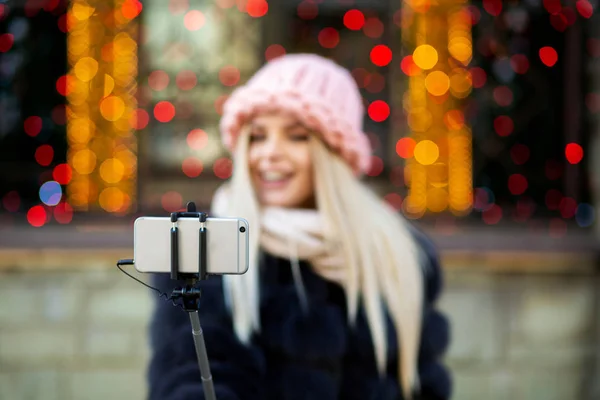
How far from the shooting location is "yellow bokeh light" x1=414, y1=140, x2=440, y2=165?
3582 millimetres

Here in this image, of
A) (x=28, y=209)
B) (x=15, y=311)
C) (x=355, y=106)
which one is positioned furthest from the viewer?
(x=28, y=209)

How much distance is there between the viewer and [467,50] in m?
3.58

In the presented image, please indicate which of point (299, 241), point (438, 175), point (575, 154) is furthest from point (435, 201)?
point (299, 241)

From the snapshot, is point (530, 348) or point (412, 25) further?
point (412, 25)

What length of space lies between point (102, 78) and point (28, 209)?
80cm

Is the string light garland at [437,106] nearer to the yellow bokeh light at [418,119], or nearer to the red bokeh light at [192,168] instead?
the yellow bokeh light at [418,119]

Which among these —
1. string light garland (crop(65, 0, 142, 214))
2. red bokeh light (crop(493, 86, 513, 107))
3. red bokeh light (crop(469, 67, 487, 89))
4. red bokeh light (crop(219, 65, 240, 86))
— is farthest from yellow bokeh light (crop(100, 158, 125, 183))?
red bokeh light (crop(493, 86, 513, 107))

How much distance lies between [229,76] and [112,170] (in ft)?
2.75

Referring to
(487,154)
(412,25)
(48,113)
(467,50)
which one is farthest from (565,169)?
(48,113)

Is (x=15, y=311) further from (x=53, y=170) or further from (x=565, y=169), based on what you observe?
(x=565, y=169)

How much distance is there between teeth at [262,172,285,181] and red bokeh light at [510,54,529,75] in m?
2.24

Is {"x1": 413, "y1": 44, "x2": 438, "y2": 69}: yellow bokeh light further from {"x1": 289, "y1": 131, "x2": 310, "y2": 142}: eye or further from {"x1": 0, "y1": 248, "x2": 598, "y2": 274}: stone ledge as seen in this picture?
{"x1": 289, "y1": 131, "x2": 310, "y2": 142}: eye

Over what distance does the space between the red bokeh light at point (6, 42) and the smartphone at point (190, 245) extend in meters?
3.13

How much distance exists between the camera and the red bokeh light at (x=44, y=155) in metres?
3.61
